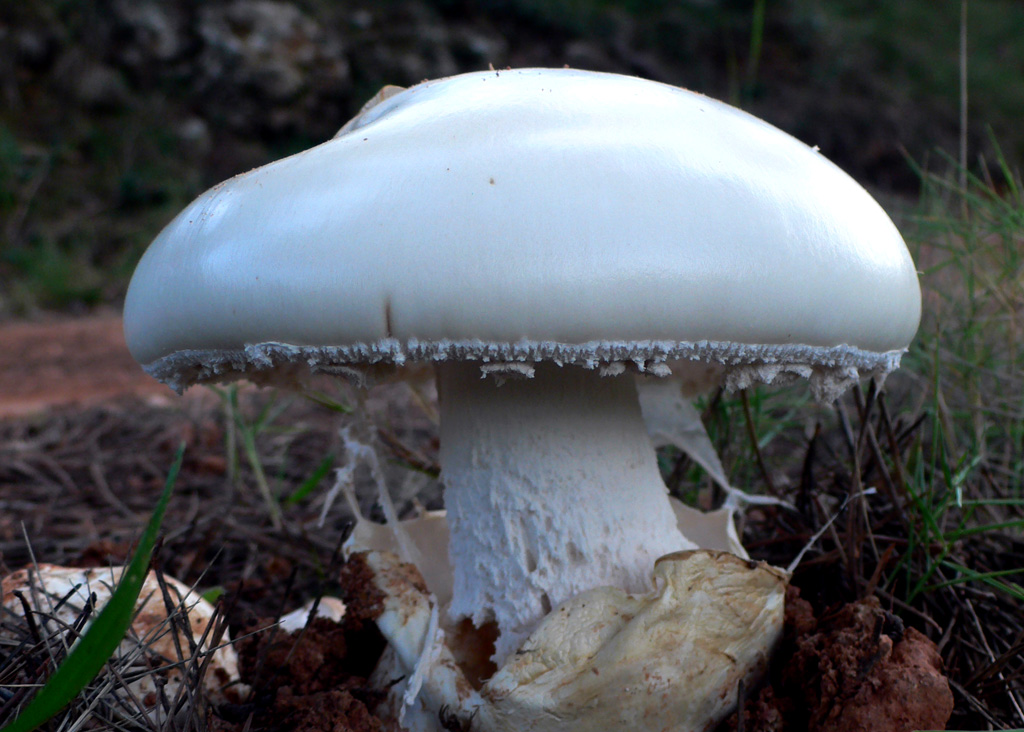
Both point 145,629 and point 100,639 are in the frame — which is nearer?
point 100,639

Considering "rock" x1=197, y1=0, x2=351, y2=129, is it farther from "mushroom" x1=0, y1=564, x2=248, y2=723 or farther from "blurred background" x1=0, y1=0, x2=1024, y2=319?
"mushroom" x1=0, y1=564, x2=248, y2=723

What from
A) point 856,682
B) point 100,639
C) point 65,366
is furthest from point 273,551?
point 65,366

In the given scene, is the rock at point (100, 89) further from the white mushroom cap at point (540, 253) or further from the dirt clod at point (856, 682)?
the dirt clod at point (856, 682)

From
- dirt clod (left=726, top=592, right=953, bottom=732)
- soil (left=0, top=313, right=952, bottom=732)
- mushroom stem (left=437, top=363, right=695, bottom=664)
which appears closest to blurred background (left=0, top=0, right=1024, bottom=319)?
soil (left=0, top=313, right=952, bottom=732)

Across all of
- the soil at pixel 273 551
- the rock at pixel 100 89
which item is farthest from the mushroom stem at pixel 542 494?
the rock at pixel 100 89

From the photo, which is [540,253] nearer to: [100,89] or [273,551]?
[273,551]

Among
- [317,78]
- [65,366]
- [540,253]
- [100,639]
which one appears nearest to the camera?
[100,639]
